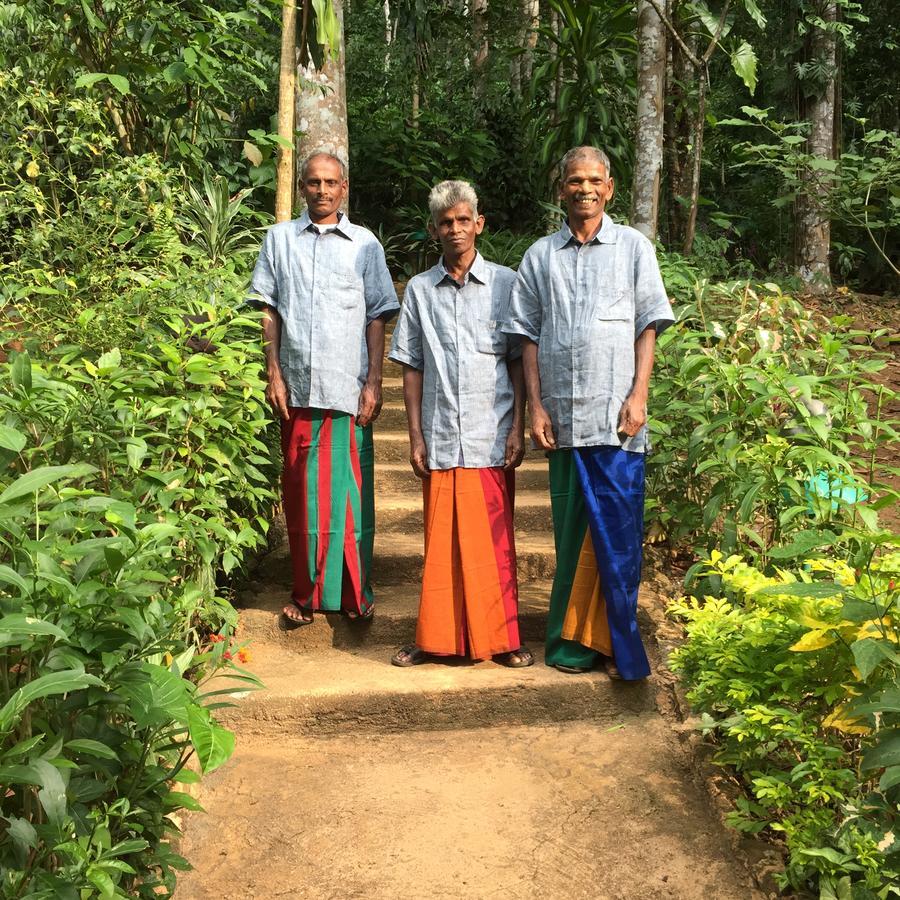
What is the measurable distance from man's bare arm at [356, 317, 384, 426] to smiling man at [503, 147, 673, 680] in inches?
21.8

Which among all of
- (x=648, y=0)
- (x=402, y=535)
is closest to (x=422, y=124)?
(x=648, y=0)

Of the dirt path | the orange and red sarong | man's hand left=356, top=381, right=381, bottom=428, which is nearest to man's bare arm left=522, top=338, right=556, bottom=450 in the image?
the orange and red sarong

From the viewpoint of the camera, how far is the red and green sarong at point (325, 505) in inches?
148

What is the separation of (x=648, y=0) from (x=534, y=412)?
3380 millimetres

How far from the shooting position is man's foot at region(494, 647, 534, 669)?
360cm

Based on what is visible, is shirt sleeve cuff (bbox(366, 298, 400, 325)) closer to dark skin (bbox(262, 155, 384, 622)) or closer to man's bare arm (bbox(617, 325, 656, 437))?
dark skin (bbox(262, 155, 384, 622))

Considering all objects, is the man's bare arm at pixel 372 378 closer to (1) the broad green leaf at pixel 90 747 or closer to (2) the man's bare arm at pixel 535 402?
(2) the man's bare arm at pixel 535 402

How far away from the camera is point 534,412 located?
138 inches

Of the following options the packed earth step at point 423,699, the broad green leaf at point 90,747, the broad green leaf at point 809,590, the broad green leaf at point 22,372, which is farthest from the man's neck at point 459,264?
the broad green leaf at point 90,747

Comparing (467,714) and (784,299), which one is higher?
(784,299)

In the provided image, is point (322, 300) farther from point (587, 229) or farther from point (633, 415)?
point (633, 415)

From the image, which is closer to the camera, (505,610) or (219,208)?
(505,610)

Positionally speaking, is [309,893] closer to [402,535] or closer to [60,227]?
[402,535]

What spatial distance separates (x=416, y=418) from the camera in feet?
12.1
